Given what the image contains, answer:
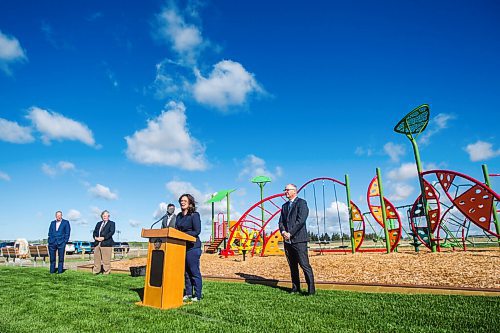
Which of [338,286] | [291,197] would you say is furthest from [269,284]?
[291,197]

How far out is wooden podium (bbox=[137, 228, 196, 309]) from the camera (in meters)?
4.43

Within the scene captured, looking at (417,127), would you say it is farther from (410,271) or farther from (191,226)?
(191,226)

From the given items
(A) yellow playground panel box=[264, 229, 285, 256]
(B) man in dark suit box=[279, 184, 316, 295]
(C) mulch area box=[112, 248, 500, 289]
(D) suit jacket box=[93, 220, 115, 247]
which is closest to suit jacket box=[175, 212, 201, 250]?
(B) man in dark suit box=[279, 184, 316, 295]

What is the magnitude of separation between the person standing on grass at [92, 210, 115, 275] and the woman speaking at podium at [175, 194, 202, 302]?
582 centimetres

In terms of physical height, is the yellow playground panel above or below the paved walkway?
above

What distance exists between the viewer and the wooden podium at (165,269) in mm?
4426

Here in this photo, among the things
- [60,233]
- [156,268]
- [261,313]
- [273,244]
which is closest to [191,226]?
[156,268]

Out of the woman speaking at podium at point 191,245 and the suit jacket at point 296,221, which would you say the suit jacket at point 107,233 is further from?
the suit jacket at point 296,221

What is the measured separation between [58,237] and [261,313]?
9.13 m

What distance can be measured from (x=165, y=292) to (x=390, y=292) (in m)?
3.76

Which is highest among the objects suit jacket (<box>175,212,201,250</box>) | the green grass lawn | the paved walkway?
suit jacket (<box>175,212,201,250</box>)

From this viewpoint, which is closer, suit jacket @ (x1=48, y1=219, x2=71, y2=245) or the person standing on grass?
the person standing on grass

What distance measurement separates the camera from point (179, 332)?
10.4ft

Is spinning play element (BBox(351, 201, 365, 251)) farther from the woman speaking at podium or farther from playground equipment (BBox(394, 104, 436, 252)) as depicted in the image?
the woman speaking at podium
